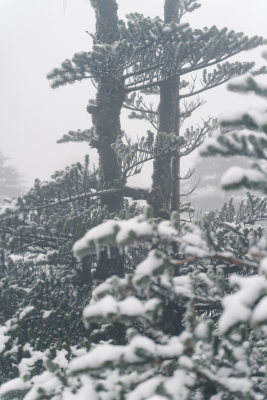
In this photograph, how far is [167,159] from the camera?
838 cm

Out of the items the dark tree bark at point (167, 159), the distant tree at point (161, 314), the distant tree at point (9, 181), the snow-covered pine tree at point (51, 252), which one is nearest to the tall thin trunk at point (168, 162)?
the dark tree bark at point (167, 159)

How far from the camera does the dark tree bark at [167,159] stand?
26.4 feet

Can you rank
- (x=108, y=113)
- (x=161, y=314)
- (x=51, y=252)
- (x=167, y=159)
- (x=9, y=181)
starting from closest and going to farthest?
(x=161, y=314)
(x=51, y=252)
(x=108, y=113)
(x=167, y=159)
(x=9, y=181)

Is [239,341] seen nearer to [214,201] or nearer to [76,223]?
[76,223]

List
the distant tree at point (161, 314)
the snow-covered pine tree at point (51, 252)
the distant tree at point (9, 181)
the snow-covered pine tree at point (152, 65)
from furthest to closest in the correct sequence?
the distant tree at point (9, 181)
the snow-covered pine tree at point (152, 65)
the snow-covered pine tree at point (51, 252)
the distant tree at point (161, 314)

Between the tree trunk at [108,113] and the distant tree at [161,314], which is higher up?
the tree trunk at [108,113]

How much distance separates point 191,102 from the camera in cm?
985

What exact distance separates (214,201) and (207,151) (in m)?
35.1

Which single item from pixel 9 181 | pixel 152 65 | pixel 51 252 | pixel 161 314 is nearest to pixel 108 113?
pixel 152 65

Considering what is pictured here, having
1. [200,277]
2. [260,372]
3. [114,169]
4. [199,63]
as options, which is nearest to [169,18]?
[199,63]

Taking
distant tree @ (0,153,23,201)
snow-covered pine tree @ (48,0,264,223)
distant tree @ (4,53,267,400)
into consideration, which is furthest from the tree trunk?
→ distant tree @ (0,153,23,201)

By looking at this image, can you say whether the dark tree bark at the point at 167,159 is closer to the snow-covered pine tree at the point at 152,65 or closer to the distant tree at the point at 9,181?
the snow-covered pine tree at the point at 152,65

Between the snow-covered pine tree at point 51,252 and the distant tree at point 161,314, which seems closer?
the distant tree at point 161,314

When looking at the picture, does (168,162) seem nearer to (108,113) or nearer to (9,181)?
(108,113)
